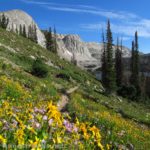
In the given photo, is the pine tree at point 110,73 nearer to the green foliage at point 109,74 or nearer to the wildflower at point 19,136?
the green foliage at point 109,74

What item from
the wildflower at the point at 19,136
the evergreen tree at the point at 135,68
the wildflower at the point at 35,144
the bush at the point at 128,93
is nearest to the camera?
the wildflower at the point at 35,144

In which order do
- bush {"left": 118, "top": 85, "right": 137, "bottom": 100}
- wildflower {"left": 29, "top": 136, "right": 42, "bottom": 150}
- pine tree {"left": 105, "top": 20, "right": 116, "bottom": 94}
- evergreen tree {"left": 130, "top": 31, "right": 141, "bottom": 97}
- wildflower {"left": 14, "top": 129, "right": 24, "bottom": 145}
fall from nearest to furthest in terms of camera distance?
wildflower {"left": 29, "top": 136, "right": 42, "bottom": 150} < wildflower {"left": 14, "top": 129, "right": 24, "bottom": 145} < pine tree {"left": 105, "top": 20, "right": 116, "bottom": 94} < bush {"left": 118, "top": 85, "right": 137, "bottom": 100} < evergreen tree {"left": 130, "top": 31, "right": 141, "bottom": 97}

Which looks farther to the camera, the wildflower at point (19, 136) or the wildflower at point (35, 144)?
the wildflower at point (19, 136)

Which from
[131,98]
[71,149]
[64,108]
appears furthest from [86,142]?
[131,98]

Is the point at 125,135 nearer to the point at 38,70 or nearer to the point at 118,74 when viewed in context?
the point at 38,70

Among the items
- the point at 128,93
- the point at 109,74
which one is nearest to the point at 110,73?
the point at 109,74

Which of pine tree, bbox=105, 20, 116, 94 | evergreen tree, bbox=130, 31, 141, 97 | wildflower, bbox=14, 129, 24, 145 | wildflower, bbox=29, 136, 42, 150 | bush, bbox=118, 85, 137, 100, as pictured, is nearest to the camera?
wildflower, bbox=29, 136, 42, 150

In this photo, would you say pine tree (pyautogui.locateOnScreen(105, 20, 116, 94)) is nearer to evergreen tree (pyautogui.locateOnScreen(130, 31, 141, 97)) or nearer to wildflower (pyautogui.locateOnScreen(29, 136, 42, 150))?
evergreen tree (pyautogui.locateOnScreen(130, 31, 141, 97))

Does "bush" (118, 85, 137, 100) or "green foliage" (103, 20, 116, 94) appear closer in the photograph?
"green foliage" (103, 20, 116, 94)

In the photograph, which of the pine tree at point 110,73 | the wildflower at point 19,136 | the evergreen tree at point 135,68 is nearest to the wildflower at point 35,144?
the wildflower at point 19,136

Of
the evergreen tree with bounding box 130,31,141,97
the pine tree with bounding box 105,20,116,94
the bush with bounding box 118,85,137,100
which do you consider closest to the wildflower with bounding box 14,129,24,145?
the pine tree with bounding box 105,20,116,94

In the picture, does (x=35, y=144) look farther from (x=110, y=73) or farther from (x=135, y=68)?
(x=135, y=68)

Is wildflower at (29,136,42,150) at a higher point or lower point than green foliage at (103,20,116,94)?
lower

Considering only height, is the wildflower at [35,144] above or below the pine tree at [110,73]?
below
